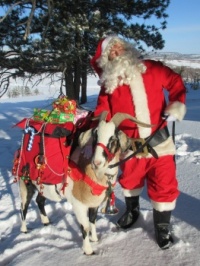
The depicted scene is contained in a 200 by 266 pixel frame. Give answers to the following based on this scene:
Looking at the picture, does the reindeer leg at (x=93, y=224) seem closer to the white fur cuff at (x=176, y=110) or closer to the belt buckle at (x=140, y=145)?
the belt buckle at (x=140, y=145)

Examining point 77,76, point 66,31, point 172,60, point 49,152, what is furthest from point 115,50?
point 172,60

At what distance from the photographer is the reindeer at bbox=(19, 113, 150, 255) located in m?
2.55

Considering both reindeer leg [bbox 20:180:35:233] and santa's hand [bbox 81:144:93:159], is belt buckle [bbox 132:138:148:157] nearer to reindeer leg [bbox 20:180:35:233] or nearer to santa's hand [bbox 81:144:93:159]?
santa's hand [bbox 81:144:93:159]

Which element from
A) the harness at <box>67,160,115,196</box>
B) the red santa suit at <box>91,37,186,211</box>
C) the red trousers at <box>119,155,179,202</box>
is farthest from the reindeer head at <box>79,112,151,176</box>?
the red trousers at <box>119,155,179,202</box>

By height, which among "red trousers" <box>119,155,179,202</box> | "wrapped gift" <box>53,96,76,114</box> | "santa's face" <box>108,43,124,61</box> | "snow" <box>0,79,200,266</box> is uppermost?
"santa's face" <box>108,43,124,61</box>

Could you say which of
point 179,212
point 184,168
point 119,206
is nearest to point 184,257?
point 179,212

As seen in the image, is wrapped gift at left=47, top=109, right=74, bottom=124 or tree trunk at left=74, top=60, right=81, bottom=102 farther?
tree trunk at left=74, top=60, right=81, bottom=102

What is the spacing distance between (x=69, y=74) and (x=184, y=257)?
9.05 metres

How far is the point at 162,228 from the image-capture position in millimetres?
3113

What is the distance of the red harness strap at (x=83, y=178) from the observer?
2846 millimetres

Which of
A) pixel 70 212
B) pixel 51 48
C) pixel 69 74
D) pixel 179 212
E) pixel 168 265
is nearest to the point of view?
pixel 168 265

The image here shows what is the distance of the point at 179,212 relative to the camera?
3730 millimetres

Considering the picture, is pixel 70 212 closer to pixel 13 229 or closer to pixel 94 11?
pixel 13 229

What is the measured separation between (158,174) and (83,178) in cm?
68
